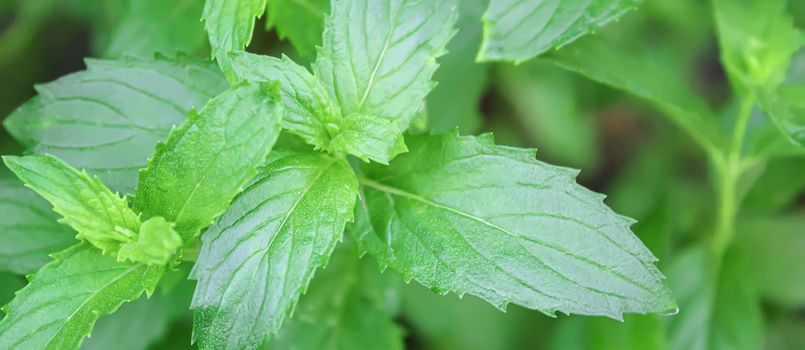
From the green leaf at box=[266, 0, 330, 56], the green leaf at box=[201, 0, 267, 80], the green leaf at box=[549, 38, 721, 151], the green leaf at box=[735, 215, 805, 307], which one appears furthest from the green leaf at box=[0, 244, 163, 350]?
the green leaf at box=[735, 215, 805, 307]

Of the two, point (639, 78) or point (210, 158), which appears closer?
point (210, 158)

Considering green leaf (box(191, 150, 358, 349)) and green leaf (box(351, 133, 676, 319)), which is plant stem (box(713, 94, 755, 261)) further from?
green leaf (box(191, 150, 358, 349))

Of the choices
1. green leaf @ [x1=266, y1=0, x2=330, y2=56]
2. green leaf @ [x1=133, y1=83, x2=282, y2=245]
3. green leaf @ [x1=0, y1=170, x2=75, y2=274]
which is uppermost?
green leaf @ [x1=266, y1=0, x2=330, y2=56]

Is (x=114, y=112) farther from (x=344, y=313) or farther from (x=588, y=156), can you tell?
(x=588, y=156)

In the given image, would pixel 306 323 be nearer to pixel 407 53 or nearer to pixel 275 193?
pixel 275 193

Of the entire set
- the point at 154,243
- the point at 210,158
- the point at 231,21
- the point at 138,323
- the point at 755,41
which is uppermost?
the point at 755,41

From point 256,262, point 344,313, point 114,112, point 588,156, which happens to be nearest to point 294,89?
point 256,262

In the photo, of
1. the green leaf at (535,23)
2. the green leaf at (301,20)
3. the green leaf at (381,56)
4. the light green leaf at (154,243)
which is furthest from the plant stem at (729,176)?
the light green leaf at (154,243)
